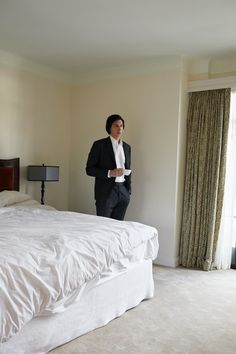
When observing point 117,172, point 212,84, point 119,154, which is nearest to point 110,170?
point 117,172

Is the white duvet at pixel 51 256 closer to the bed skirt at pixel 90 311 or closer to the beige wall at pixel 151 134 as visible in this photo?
the bed skirt at pixel 90 311

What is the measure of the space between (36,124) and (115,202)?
1.60 metres

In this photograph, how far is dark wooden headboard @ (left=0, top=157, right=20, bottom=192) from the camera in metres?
3.96

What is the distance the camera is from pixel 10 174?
13.1ft

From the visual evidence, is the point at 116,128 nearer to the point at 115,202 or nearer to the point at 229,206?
the point at 115,202

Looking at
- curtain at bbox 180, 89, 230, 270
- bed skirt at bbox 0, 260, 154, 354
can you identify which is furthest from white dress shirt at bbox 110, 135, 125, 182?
bed skirt at bbox 0, 260, 154, 354

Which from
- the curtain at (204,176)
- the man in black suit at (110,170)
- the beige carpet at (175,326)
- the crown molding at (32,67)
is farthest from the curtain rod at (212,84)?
the beige carpet at (175,326)

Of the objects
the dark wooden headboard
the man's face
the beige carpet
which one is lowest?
the beige carpet

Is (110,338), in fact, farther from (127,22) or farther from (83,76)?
(83,76)

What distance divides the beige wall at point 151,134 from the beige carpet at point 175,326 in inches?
34.9

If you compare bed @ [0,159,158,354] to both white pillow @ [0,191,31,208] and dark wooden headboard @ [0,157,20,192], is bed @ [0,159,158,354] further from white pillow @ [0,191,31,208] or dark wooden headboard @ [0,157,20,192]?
dark wooden headboard @ [0,157,20,192]

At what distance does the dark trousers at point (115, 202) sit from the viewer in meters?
3.75

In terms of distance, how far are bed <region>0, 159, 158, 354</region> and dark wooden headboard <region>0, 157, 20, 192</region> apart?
746mm

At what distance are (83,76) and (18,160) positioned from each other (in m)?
1.51
